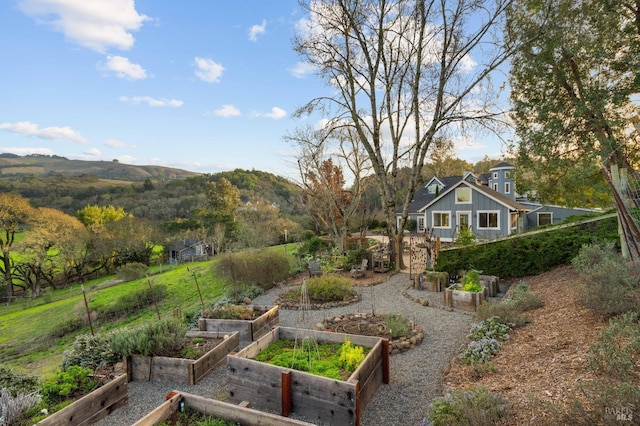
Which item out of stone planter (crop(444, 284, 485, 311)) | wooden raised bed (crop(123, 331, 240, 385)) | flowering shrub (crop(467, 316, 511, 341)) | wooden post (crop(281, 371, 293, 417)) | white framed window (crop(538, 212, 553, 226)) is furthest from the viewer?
white framed window (crop(538, 212, 553, 226))

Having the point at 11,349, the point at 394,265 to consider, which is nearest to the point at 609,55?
the point at 394,265

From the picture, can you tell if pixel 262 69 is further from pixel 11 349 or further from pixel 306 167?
pixel 11 349

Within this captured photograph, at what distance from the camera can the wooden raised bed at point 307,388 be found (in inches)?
140

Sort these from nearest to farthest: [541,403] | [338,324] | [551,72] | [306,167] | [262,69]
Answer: [541,403], [338,324], [551,72], [262,69], [306,167]

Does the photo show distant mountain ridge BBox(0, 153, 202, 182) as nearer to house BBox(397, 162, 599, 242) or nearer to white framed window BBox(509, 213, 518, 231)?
house BBox(397, 162, 599, 242)

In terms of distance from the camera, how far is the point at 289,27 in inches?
525

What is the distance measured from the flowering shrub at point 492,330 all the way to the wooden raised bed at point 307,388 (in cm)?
179

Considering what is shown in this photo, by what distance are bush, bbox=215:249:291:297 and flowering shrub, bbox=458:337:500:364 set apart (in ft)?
26.3

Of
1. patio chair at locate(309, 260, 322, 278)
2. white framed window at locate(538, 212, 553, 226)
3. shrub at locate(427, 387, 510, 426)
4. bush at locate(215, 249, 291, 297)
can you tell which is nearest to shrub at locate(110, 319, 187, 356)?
shrub at locate(427, 387, 510, 426)

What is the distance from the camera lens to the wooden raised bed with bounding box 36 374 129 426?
3.43 metres

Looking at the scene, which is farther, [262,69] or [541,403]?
[262,69]

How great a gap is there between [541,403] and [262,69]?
42.4ft

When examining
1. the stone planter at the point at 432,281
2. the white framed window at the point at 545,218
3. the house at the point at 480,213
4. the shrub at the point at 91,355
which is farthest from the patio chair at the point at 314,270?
the white framed window at the point at 545,218

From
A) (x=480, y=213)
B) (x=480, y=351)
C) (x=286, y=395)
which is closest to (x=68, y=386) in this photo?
(x=286, y=395)
